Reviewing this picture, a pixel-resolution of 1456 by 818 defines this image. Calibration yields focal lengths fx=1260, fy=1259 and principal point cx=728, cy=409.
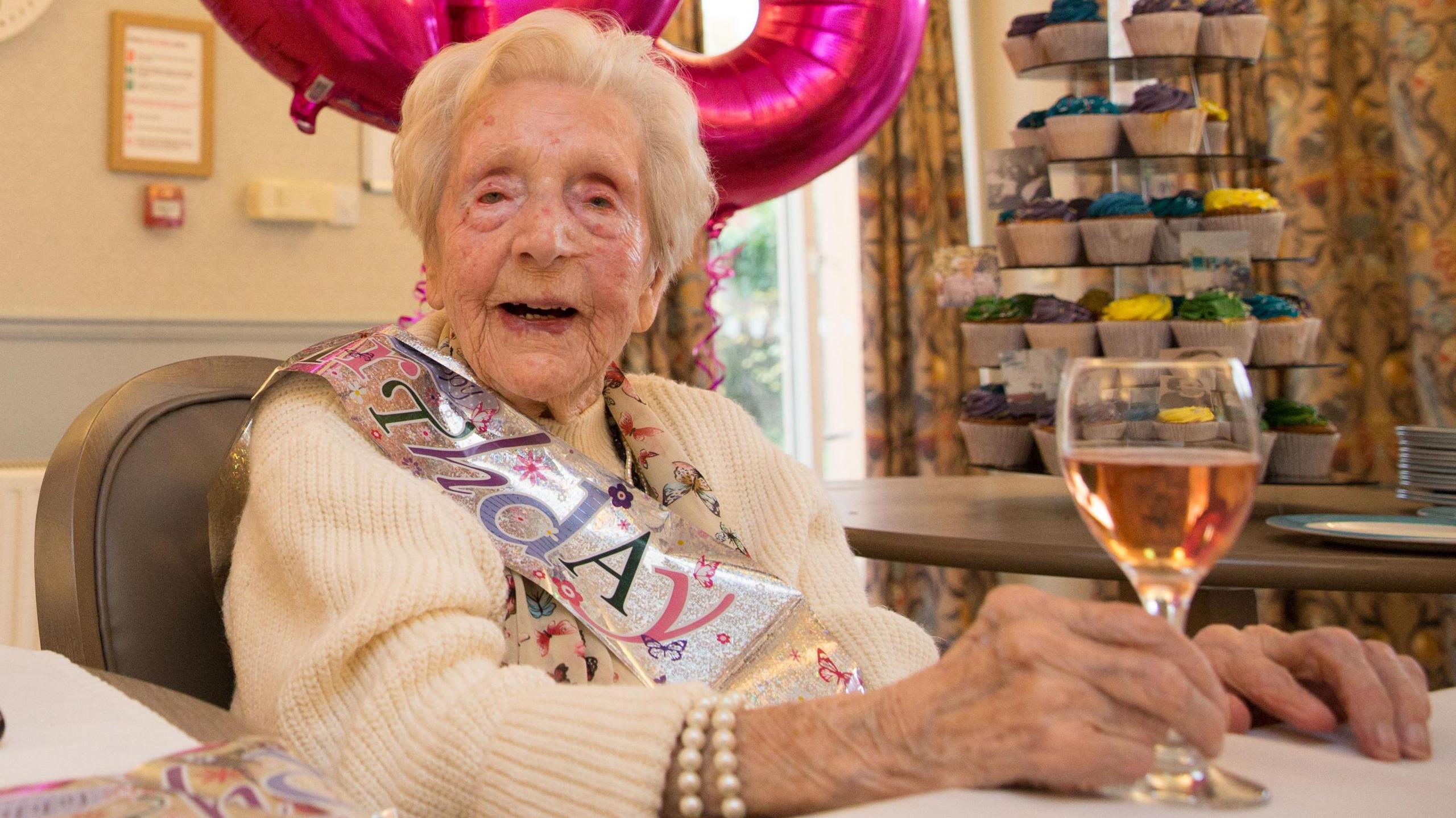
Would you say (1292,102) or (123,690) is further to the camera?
(1292,102)

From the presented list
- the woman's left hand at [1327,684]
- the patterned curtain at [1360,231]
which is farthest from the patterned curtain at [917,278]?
the woman's left hand at [1327,684]

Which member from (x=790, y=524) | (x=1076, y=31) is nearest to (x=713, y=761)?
(x=790, y=524)

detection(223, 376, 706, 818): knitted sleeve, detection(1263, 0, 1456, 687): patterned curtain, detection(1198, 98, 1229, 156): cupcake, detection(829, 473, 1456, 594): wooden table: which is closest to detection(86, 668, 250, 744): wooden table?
detection(223, 376, 706, 818): knitted sleeve

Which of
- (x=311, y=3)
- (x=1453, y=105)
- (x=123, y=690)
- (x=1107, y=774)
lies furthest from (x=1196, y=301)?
(x=1453, y=105)

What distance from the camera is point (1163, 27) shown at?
6.30 ft

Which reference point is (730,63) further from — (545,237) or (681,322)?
(681,322)

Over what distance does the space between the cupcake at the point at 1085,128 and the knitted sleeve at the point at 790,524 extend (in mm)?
782

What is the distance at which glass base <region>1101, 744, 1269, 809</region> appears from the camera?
1.79 ft

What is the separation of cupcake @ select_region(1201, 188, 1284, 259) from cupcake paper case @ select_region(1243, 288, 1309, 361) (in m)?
0.08

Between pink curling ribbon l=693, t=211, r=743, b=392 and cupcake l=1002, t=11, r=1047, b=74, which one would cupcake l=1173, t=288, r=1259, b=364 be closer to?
cupcake l=1002, t=11, r=1047, b=74

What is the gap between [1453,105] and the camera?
123 inches

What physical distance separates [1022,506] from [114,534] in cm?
126

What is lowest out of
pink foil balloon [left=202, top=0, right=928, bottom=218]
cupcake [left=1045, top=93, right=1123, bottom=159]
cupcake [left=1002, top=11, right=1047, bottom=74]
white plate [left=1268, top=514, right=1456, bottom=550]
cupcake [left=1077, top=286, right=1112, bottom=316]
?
white plate [left=1268, top=514, right=1456, bottom=550]

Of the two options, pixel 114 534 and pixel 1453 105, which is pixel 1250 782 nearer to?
pixel 114 534
